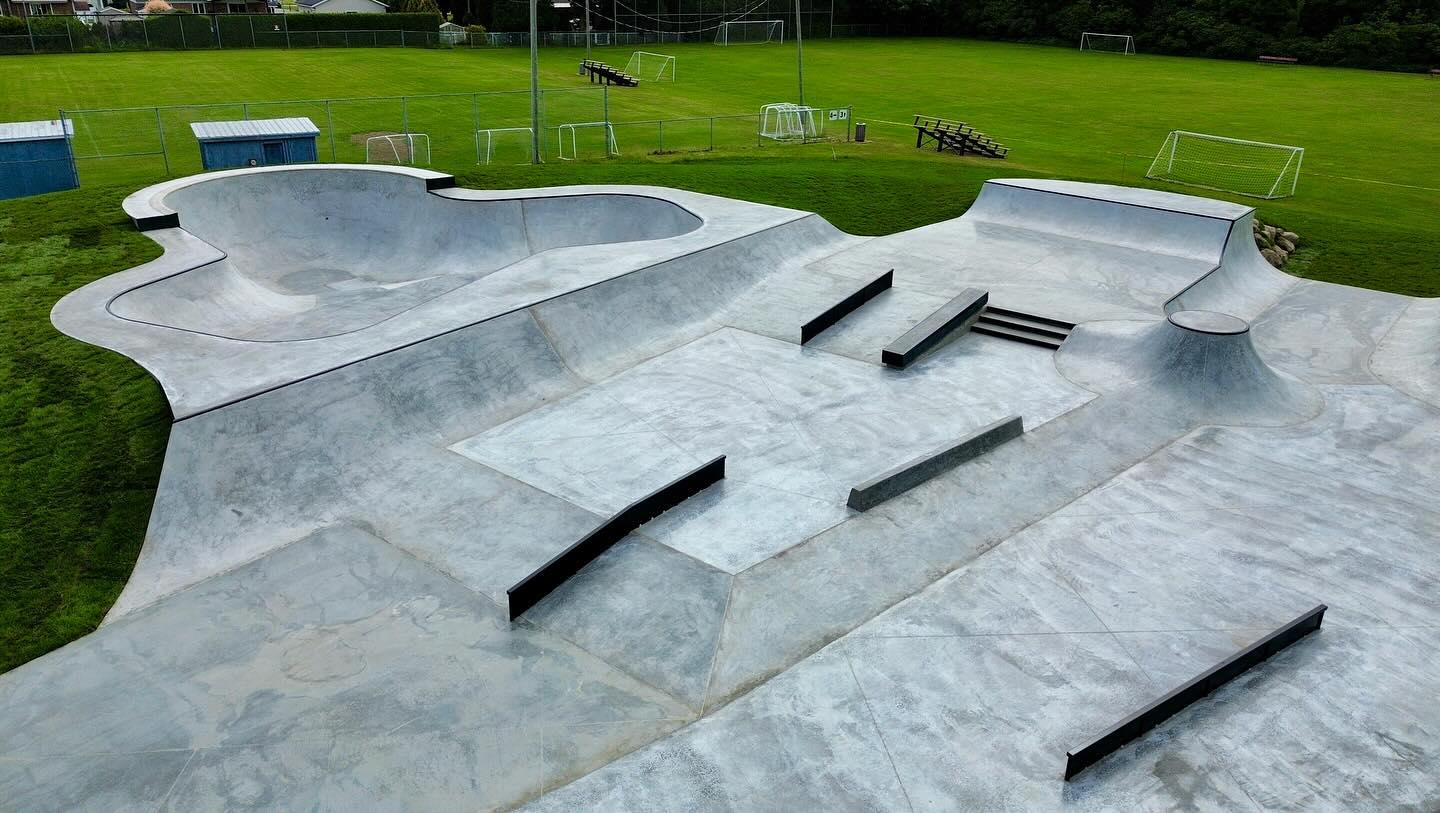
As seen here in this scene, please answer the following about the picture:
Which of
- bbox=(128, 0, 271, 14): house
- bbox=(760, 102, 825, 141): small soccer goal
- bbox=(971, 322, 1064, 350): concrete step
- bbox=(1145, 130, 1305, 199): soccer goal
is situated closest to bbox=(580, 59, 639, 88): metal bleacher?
bbox=(760, 102, 825, 141): small soccer goal

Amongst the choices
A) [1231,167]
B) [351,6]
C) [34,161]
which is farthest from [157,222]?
[351,6]

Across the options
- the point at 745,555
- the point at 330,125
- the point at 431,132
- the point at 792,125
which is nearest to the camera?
the point at 745,555

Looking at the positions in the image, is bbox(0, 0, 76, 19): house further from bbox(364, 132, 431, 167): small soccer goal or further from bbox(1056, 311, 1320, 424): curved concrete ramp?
bbox(1056, 311, 1320, 424): curved concrete ramp

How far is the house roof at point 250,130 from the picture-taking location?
23.3 metres

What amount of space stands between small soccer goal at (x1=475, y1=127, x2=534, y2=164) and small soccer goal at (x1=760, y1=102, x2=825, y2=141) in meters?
8.25

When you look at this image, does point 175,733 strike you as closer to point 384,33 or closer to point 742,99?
point 742,99

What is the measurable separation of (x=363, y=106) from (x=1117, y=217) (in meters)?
29.4

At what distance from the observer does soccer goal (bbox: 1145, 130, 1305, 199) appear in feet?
82.4

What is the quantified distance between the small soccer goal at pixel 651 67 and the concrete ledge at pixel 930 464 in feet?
135

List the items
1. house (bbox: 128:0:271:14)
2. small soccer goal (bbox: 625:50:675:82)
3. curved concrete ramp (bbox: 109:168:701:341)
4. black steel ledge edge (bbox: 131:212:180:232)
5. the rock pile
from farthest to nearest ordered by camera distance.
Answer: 1. house (bbox: 128:0:271:14)
2. small soccer goal (bbox: 625:50:675:82)
3. the rock pile
4. curved concrete ramp (bbox: 109:168:701:341)
5. black steel ledge edge (bbox: 131:212:180:232)

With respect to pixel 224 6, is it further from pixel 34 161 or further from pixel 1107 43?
pixel 34 161

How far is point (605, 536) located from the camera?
9.21m

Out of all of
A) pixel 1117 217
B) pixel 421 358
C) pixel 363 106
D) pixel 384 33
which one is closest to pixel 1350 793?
pixel 421 358

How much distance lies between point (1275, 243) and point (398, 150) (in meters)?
23.6
